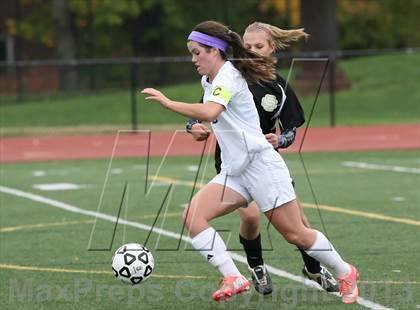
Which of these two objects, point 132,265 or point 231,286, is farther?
point 132,265

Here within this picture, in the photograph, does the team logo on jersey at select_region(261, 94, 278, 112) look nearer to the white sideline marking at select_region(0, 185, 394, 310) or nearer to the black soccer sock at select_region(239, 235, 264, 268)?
the black soccer sock at select_region(239, 235, 264, 268)

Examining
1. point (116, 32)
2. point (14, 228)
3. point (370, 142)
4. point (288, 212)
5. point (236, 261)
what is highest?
point (288, 212)

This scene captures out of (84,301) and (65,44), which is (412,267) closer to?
(84,301)

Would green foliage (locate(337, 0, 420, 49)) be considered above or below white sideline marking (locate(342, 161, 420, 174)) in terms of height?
below

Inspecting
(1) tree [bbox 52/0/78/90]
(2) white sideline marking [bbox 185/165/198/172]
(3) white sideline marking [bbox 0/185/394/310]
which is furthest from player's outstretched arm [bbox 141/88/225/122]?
(1) tree [bbox 52/0/78/90]

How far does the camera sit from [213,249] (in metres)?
6.84

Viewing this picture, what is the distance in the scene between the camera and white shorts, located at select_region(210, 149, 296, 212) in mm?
6785

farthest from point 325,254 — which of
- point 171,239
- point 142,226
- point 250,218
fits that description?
point 142,226

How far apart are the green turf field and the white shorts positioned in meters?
0.84

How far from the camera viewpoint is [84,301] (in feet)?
24.4

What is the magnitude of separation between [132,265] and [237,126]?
1186 millimetres

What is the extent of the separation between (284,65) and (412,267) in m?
25.5

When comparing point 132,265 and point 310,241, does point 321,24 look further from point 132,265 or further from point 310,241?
point 132,265

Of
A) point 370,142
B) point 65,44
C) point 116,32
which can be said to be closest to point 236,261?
point 370,142
